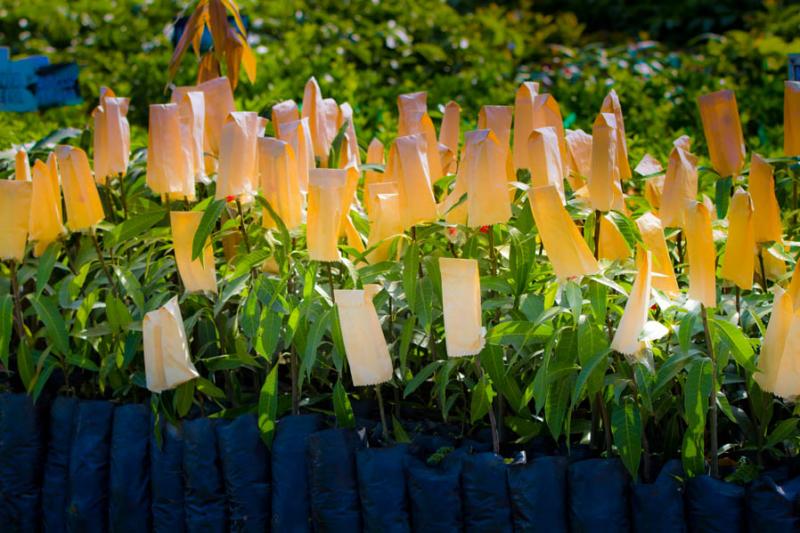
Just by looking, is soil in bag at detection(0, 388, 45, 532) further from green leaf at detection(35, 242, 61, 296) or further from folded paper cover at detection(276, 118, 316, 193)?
folded paper cover at detection(276, 118, 316, 193)

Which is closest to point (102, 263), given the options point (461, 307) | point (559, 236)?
point (461, 307)

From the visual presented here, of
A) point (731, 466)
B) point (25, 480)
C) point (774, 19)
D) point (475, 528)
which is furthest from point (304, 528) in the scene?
point (774, 19)

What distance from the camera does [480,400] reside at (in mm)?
1700

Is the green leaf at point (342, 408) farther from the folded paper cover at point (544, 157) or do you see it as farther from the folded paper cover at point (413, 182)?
the folded paper cover at point (544, 157)

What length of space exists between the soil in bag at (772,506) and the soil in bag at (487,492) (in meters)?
0.36

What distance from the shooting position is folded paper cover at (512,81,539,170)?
80.9 inches

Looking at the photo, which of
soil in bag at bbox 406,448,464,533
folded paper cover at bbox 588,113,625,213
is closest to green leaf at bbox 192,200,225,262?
soil in bag at bbox 406,448,464,533

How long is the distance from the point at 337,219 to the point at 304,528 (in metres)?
0.53

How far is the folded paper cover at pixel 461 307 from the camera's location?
1.59 meters

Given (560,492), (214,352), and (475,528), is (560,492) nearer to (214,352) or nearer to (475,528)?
(475,528)

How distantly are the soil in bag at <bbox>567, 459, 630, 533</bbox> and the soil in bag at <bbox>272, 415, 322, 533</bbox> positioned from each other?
0.45 m

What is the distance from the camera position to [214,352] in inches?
78.0

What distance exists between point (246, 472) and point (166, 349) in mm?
259

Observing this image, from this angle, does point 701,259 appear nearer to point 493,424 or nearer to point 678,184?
point 678,184
